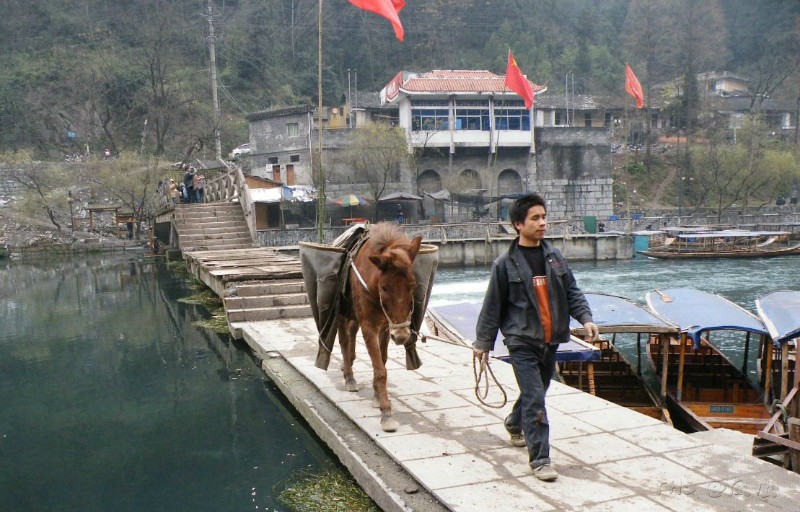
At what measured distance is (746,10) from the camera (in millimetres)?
64688

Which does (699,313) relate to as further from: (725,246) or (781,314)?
(725,246)

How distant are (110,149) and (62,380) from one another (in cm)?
3616

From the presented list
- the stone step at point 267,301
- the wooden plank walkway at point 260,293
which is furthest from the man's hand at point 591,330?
the stone step at point 267,301

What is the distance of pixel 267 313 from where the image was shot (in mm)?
10930

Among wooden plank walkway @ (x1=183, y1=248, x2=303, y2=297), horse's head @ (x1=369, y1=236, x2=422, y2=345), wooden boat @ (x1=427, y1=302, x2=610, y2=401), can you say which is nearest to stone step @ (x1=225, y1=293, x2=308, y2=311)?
wooden plank walkway @ (x1=183, y1=248, x2=303, y2=297)

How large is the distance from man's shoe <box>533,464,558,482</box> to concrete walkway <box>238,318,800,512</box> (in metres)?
0.04

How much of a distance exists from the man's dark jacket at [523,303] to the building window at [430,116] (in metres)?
37.2

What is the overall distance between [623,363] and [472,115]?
106 ft

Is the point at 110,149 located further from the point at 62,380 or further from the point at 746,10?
the point at 746,10

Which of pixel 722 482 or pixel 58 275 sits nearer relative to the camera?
pixel 722 482

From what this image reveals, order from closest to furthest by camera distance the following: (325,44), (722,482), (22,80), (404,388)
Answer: (722,482)
(404,388)
(22,80)
(325,44)

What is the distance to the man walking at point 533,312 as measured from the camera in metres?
4.04

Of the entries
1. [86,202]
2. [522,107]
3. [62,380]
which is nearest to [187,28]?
[86,202]

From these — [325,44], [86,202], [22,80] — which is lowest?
[86,202]
